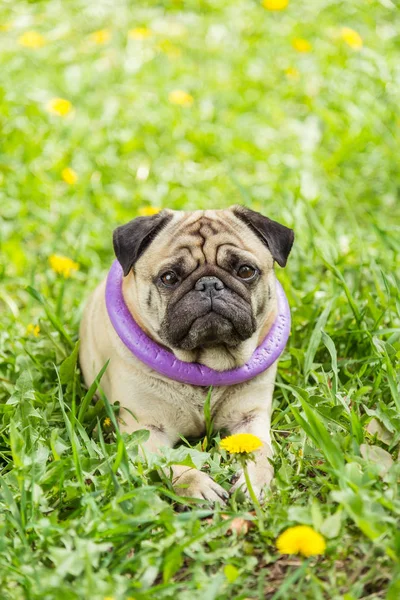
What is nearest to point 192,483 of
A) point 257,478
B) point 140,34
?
point 257,478

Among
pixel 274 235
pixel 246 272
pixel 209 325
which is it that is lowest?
pixel 209 325

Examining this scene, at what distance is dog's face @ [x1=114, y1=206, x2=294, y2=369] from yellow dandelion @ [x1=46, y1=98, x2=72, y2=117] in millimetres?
2704

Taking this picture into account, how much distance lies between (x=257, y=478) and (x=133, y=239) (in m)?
1.08

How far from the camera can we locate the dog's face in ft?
10.4

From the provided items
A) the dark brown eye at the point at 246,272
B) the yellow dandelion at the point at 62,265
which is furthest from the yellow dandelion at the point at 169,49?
the dark brown eye at the point at 246,272

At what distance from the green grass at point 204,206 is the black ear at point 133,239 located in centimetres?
54

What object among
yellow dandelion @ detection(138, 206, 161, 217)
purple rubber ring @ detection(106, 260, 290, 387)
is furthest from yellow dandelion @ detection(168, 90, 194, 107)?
purple rubber ring @ detection(106, 260, 290, 387)

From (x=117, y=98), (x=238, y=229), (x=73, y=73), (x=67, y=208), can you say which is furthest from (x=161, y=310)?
(x=73, y=73)

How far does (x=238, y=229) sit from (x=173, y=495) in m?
1.23

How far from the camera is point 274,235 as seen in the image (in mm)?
3346

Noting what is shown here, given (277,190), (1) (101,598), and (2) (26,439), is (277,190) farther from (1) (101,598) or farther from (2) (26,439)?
(1) (101,598)

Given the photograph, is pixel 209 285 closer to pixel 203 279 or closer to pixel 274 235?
pixel 203 279

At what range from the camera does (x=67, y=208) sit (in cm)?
523

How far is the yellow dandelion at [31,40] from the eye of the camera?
6.66m
